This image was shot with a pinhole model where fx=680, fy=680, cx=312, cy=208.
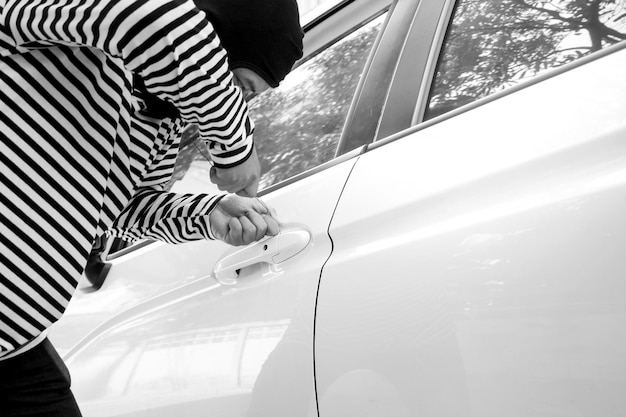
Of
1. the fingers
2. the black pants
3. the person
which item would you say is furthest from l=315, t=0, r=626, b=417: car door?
the black pants

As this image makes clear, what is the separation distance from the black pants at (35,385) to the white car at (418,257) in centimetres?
35

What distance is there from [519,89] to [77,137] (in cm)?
76

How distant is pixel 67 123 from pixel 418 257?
60cm

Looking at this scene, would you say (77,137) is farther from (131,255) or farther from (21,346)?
(131,255)

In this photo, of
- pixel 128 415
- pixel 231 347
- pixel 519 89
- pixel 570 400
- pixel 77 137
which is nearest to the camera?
pixel 570 400

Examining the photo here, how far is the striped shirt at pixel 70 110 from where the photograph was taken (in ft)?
3.15

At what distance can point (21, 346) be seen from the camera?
42.4 inches

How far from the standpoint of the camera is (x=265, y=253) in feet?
4.74

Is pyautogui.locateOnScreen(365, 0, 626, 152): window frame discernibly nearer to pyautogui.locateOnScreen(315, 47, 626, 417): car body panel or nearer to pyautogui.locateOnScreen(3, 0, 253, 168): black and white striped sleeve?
pyautogui.locateOnScreen(315, 47, 626, 417): car body panel

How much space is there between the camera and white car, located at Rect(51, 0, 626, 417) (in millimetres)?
983

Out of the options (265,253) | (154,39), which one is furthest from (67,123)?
(265,253)

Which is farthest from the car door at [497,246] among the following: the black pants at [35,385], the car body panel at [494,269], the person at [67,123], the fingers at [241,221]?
the black pants at [35,385]

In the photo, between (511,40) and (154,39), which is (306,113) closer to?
(511,40)

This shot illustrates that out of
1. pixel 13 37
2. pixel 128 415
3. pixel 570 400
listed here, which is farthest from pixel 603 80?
pixel 128 415
